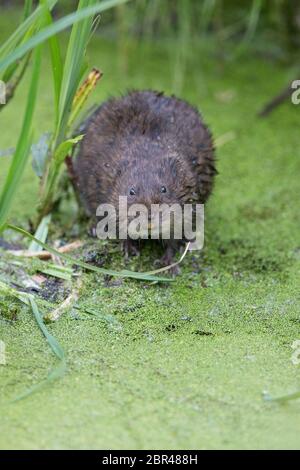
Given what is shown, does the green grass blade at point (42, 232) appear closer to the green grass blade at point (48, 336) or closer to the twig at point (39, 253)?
the twig at point (39, 253)

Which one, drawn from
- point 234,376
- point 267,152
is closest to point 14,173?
point 234,376

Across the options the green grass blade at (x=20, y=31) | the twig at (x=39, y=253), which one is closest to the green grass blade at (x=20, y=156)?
the green grass blade at (x=20, y=31)

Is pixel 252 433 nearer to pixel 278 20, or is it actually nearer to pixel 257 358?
pixel 257 358

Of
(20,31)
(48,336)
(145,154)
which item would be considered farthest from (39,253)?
(20,31)

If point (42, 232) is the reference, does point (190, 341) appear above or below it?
below

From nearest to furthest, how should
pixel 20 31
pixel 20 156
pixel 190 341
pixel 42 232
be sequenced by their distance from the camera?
pixel 20 31 < pixel 20 156 < pixel 190 341 < pixel 42 232

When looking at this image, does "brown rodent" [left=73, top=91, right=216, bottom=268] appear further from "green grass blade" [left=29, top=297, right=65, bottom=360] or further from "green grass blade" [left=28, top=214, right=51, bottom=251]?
"green grass blade" [left=29, top=297, right=65, bottom=360]

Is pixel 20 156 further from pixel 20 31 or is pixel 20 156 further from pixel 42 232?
pixel 42 232
